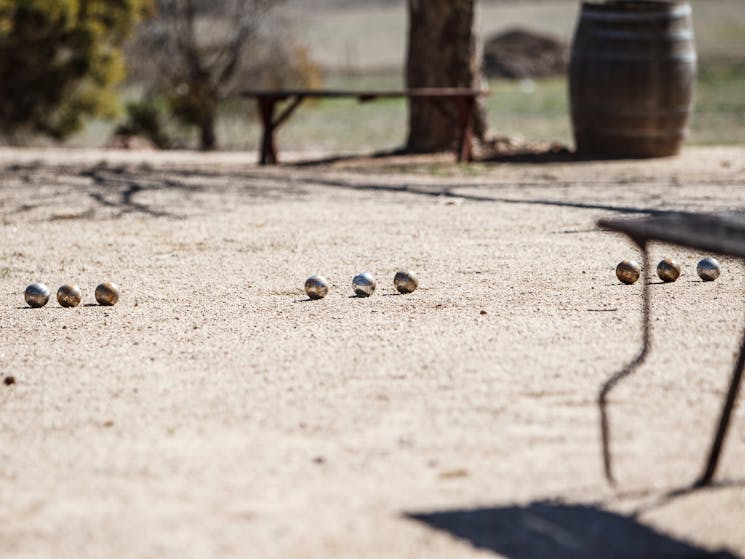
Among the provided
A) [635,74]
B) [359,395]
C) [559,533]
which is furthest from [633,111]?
[559,533]

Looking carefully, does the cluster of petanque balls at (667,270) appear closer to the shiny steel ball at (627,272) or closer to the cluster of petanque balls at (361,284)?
the shiny steel ball at (627,272)

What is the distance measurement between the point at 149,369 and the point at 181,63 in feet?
64.0

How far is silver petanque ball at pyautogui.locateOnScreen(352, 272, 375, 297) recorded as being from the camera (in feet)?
20.0

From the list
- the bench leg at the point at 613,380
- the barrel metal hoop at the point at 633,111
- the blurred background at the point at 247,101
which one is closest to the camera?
the bench leg at the point at 613,380

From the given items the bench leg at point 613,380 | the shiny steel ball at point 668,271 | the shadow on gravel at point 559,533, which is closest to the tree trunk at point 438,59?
the shiny steel ball at point 668,271

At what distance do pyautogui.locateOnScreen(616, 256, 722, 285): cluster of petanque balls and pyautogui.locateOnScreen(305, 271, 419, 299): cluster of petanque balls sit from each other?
108cm

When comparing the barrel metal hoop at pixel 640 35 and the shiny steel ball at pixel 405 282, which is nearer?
the shiny steel ball at pixel 405 282

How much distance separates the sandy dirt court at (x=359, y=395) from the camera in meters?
3.25

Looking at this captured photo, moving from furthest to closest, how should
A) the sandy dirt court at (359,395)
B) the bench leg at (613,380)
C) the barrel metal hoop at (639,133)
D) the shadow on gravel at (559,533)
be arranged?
the barrel metal hoop at (639,133), the bench leg at (613,380), the sandy dirt court at (359,395), the shadow on gravel at (559,533)

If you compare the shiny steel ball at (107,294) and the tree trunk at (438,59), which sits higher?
the tree trunk at (438,59)

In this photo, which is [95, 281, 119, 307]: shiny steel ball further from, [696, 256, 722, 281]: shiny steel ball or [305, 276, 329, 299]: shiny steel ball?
[696, 256, 722, 281]: shiny steel ball

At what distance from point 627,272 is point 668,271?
0.72 feet

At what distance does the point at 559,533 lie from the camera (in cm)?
317

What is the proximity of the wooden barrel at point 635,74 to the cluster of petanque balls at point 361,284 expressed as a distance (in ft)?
21.7
